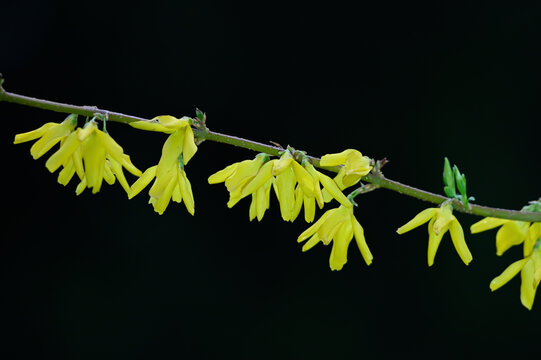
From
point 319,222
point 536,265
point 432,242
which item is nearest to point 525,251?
point 536,265

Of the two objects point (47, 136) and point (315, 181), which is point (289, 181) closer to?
point (315, 181)

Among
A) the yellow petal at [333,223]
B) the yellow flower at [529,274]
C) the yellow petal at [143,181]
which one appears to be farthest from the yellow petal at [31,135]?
the yellow flower at [529,274]

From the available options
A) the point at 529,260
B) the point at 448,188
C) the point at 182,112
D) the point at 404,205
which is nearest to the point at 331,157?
the point at 448,188

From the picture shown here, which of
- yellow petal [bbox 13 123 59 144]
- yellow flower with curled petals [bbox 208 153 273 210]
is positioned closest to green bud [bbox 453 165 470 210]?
yellow flower with curled petals [bbox 208 153 273 210]

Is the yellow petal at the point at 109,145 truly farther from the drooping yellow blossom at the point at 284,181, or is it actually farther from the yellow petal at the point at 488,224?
the yellow petal at the point at 488,224

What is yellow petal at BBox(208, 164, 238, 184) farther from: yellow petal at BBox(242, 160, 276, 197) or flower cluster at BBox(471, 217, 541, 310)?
flower cluster at BBox(471, 217, 541, 310)

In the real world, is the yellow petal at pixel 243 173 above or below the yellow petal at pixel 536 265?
above
